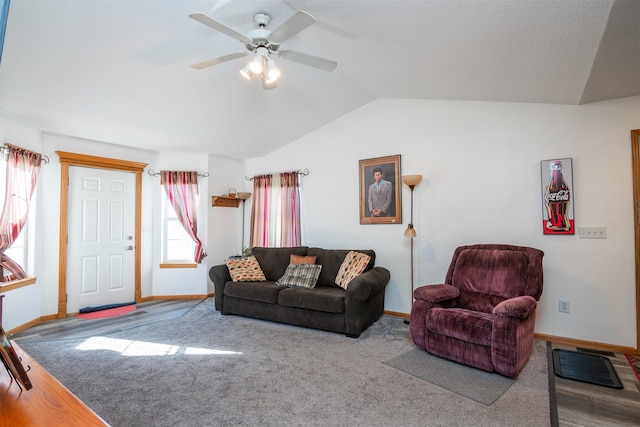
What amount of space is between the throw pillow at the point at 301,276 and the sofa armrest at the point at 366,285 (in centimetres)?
69

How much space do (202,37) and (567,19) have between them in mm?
2637

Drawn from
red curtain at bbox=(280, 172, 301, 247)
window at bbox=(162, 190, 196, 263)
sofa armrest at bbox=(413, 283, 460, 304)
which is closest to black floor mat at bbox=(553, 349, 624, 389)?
sofa armrest at bbox=(413, 283, 460, 304)

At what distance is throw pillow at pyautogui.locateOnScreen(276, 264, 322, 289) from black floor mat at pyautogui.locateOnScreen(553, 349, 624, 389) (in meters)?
2.51

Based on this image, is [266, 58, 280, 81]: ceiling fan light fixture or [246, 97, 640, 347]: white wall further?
[246, 97, 640, 347]: white wall

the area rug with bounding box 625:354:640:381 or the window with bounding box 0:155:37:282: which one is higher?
the window with bounding box 0:155:37:282

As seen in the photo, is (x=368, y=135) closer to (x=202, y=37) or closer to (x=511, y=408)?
(x=202, y=37)

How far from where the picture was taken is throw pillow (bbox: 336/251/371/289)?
389 centimetres

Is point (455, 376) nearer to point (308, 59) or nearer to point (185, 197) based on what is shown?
point (308, 59)

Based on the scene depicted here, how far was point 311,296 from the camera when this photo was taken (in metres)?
3.69

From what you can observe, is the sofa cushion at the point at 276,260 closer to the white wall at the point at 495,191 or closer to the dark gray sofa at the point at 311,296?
the dark gray sofa at the point at 311,296

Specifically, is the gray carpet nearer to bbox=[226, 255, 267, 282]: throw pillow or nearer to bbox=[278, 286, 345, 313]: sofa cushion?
bbox=[278, 286, 345, 313]: sofa cushion

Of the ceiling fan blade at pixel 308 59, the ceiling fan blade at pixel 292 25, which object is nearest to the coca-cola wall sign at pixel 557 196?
the ceiling fan blade at pixel 308 59

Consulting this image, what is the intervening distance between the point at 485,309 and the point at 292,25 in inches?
114

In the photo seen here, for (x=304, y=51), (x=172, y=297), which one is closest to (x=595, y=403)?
(x=304, y=51)
